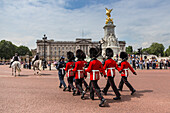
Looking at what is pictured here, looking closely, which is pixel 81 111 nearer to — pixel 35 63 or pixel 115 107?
pixel 115 107

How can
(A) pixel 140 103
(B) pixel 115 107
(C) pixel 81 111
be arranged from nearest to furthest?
(C) pixel 81 111
(B) pixel 115 107
(A) pixel 140 103

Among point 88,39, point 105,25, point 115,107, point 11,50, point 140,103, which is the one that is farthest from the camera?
point 88,39

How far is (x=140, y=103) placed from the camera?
226 inches

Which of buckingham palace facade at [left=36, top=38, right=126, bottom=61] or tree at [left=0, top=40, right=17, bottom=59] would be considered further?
buckingham palace facade at [left=36, top=38, right=126, bottom=61]

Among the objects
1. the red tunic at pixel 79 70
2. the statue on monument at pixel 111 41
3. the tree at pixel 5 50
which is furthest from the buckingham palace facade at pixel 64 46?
the red tunic at pixel 79 70

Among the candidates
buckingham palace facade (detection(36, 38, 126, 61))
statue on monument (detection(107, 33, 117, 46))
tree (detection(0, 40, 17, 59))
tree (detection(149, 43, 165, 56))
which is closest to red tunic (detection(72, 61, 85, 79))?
statue on monument (detection(107, 33, 117, 46))

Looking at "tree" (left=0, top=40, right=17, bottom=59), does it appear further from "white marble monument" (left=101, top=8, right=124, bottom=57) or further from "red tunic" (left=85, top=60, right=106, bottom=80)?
"red tunic" (left=85, top=60, right=106, bottom=80)

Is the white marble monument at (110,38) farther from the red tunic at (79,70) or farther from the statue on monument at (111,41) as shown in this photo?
the red tunic at (79,70)

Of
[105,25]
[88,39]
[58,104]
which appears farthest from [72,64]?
[88,39]

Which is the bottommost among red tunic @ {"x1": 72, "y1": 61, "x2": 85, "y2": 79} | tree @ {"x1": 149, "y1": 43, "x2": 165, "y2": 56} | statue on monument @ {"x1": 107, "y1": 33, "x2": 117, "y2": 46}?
red tunic @ {"x1": 72, "y1": 61, "x2": 85, "y2": 79}

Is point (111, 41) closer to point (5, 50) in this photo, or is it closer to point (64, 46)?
point (5, 50)

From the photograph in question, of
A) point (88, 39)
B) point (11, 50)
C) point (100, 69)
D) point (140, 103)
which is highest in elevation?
point (88, 39)

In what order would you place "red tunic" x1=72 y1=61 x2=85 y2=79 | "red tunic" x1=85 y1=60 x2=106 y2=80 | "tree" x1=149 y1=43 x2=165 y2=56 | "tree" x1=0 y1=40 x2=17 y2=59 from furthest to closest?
1. "tree" x1=149 y1=43 x2=165 y2=56
2. "tree" x1=0 y1=40 x2=17 y2=59
3. "red tunic" x1=72 y1=61 x2=85 y2=79
4. "red tunic" x1=85 y1=60 x2=106 y2=80

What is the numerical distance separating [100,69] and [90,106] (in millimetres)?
1486
